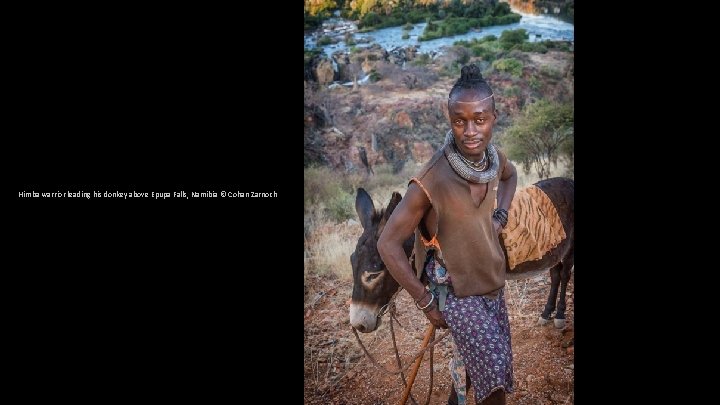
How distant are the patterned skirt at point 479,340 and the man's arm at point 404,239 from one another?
15 centimetres

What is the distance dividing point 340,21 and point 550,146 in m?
1.62

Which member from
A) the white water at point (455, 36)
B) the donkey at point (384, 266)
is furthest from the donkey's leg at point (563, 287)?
the white water at point (455, 36)

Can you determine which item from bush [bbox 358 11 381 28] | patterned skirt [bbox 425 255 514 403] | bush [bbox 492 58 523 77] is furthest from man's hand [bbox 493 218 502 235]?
bush [bbox 358 11 381 28]

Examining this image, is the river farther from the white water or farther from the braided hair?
the braided hair

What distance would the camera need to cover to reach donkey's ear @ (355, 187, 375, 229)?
520cm

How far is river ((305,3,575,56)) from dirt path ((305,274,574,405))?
158 cm

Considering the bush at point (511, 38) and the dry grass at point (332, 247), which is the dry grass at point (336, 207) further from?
the bush at point (511, 38)

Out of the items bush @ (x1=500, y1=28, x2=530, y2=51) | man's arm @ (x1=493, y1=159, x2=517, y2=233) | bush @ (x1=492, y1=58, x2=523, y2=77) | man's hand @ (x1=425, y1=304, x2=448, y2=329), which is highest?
bush @ (x1=500, y1=28, x2=530, y2=51)

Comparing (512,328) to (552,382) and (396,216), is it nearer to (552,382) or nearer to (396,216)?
(552,382)

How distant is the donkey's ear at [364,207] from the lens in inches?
205

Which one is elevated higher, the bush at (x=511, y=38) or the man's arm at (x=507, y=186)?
the bush at (x=511, y=38)

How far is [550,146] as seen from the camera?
5301 mm

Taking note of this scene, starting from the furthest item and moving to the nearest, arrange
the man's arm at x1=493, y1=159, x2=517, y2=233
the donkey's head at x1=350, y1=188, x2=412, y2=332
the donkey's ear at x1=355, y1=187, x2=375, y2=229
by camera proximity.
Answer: the donkey's ear at x1=355, y1=187, x2=375, y2=229 < the donkey's head at x1=350, y1=188, x2=412, y2=332 < the man's arm at x1=493, y1=159, x2=517, y2=233

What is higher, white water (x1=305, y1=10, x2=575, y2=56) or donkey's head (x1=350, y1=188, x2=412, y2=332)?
white water (x1=305, y1=10, x2=575, y2=56)
